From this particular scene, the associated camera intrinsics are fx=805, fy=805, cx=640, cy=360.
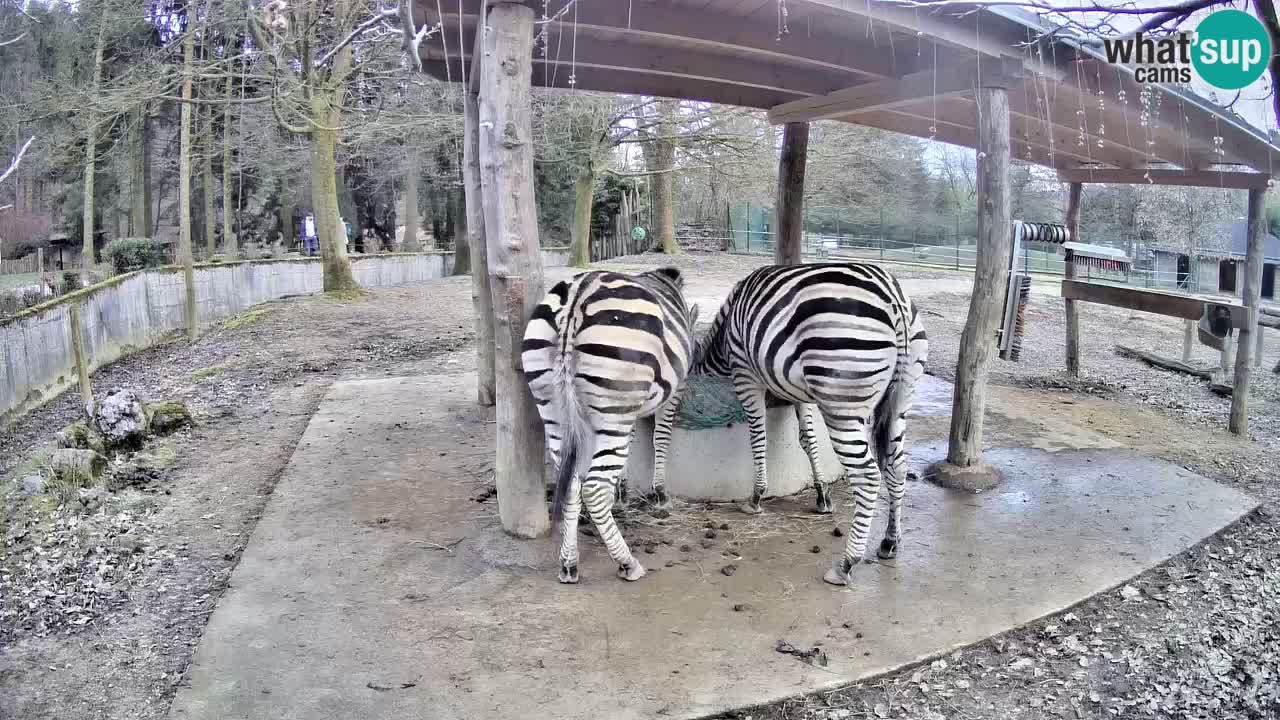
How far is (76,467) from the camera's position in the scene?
566cm

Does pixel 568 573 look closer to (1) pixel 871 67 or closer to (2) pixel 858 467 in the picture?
(2) pixel 858 467

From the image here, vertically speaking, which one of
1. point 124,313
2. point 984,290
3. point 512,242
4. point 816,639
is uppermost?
point 512,242

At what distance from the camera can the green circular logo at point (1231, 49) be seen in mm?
3498

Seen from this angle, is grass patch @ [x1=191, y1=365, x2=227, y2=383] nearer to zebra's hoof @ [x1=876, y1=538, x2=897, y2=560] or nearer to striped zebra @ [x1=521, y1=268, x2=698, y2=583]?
striped zebra @ [x1=521, y1=268, x2=698, y2=583]

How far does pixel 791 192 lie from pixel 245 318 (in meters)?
9.67

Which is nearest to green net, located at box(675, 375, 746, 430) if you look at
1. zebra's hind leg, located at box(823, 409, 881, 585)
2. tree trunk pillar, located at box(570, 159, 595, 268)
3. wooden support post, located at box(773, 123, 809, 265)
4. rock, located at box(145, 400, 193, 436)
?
zebra's hind leg, located at box(823, 409, 881, 585)

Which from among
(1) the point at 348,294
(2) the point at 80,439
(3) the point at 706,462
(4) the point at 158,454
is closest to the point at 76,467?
(2) the point at 80,439

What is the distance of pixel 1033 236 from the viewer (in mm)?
7305

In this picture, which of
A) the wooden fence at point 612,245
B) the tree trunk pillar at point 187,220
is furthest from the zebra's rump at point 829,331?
the wooden fence at point 612,245

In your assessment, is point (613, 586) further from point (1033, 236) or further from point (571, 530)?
point (1033, 236)

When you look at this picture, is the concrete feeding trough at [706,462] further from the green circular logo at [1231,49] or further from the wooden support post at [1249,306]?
the wooden support post at [1249,306]

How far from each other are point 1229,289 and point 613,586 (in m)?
9.83

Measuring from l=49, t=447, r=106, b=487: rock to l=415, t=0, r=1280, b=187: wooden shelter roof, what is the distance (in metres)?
3.84

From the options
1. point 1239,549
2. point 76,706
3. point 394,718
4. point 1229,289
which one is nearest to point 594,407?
point 394,718
